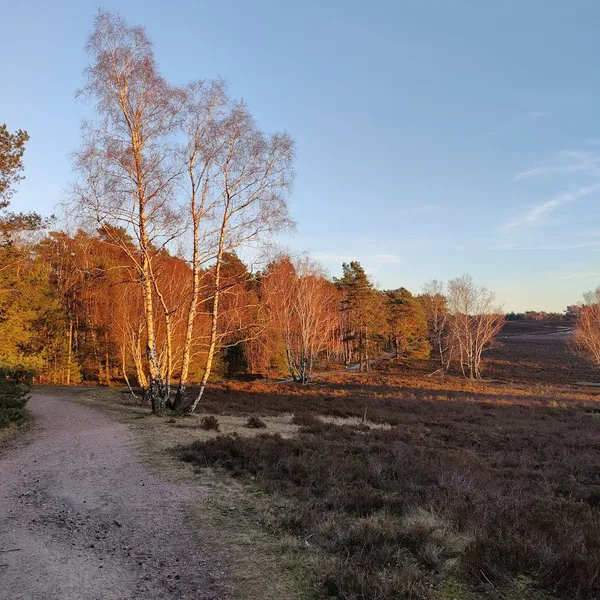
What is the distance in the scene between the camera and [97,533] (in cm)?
514

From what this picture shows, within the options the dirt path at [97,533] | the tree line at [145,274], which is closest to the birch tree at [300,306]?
the tree line at [145,274]

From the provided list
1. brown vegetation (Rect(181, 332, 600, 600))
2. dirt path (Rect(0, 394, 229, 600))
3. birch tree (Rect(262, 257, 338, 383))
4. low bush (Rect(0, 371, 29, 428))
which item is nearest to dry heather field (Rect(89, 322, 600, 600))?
brown vegetation (Rect(181, 332, 600, 600))

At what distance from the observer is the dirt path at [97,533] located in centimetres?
388

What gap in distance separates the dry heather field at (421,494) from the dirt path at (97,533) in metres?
1.19

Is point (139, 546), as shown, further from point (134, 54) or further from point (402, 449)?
point (134, 54)

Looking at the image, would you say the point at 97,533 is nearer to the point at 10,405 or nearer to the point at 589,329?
the point at 10,405

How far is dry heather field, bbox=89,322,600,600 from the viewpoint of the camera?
3812mm

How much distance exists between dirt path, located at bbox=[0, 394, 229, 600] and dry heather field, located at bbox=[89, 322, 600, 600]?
1191mm

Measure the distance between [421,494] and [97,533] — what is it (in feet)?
17.0

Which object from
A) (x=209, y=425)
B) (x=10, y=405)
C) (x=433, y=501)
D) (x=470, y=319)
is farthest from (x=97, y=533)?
(x=470, y=319)

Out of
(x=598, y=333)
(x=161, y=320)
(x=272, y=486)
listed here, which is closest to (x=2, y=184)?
(x=161, y=320)

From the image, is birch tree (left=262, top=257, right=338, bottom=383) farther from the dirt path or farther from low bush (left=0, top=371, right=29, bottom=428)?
the dirt path

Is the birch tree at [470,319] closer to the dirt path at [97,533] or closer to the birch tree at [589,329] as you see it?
the birch tree at [589,329]

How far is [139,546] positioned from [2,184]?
14.9m
